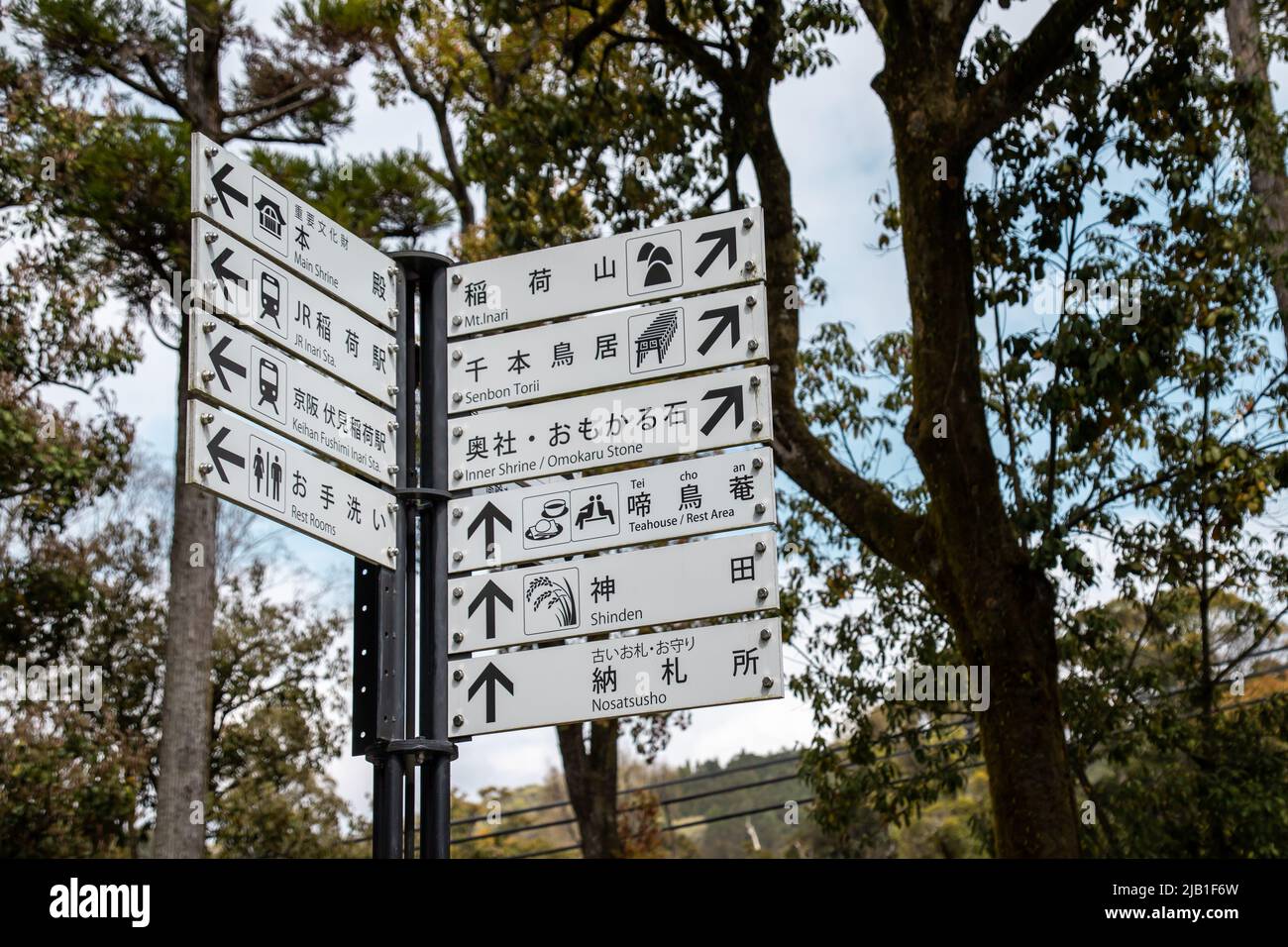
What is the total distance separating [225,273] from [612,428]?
1.09 metres

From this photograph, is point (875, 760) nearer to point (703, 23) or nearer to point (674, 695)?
point (703, 23)

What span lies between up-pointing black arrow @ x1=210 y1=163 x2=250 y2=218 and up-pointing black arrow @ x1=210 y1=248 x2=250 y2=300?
0.12 meters

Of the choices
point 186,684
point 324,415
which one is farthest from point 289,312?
point 186,684

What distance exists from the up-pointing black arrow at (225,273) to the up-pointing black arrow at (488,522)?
2.88 ft

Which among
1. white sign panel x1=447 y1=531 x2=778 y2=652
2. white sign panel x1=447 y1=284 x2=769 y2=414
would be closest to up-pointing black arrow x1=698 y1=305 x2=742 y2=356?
white sign panel x1=447 y1=284 x2=769 y2=414

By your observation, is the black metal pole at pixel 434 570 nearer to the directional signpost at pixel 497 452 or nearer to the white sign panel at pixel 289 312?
the directional signpost at pixel 497 452

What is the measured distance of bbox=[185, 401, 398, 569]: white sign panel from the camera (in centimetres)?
339

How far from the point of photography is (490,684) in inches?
151

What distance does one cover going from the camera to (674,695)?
3650mm

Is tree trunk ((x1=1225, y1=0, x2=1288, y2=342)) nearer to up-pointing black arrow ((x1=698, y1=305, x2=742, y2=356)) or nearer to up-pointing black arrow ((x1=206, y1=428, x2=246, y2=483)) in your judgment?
up-pointing black arrow ((x1=698, y1=305, x2=742, y2=356))

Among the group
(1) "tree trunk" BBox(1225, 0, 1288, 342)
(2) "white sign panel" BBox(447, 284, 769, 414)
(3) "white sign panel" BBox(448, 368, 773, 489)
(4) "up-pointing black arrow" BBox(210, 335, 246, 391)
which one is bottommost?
(3) "white sign panel" BBox(448, 368, 773, 489)

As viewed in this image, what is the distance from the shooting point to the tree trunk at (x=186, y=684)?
13.3 m

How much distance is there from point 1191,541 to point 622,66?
5.96 meters
